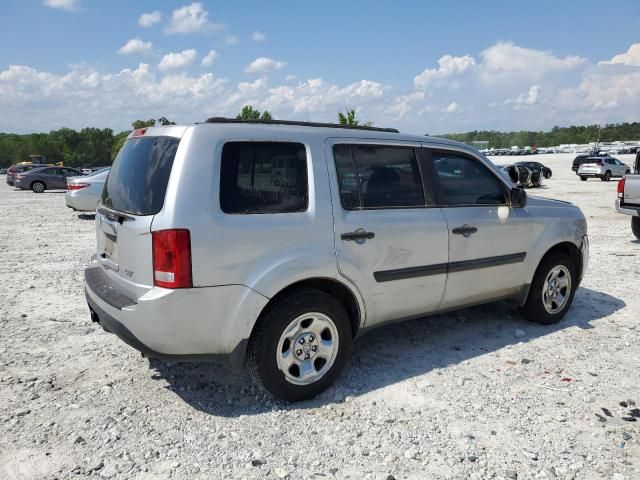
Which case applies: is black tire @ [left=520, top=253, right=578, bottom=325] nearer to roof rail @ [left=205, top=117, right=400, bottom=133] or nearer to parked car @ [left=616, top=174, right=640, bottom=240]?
roof rail @ [left=205, top=117, right=400, bottom=133]

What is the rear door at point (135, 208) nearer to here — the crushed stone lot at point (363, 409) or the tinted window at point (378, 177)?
the crushed stone lot at point (363, 409)

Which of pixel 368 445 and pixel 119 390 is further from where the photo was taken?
pixel 119 390

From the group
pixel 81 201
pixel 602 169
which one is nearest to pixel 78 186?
pixel 81 201

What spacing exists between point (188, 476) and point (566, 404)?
255 centimetres

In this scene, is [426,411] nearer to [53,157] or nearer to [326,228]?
[326,228]

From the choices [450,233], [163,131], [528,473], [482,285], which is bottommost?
[528,473]

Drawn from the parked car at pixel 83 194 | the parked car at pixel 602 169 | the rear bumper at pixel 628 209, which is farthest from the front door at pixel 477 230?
the parked car at pixel 602 169

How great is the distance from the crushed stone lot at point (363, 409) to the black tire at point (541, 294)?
11 centimetres

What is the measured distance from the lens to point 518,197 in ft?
15.0

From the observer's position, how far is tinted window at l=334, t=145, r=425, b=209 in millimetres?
3662

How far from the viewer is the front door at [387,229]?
3.61m

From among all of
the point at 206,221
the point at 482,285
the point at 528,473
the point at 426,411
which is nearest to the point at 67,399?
the point at 206,221

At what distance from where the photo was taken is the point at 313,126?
3.70 metres

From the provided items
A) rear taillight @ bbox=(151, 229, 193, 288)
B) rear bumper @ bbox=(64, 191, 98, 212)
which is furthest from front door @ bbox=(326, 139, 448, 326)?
rear bumper @ bbox=(64, 191, 98, 212)
